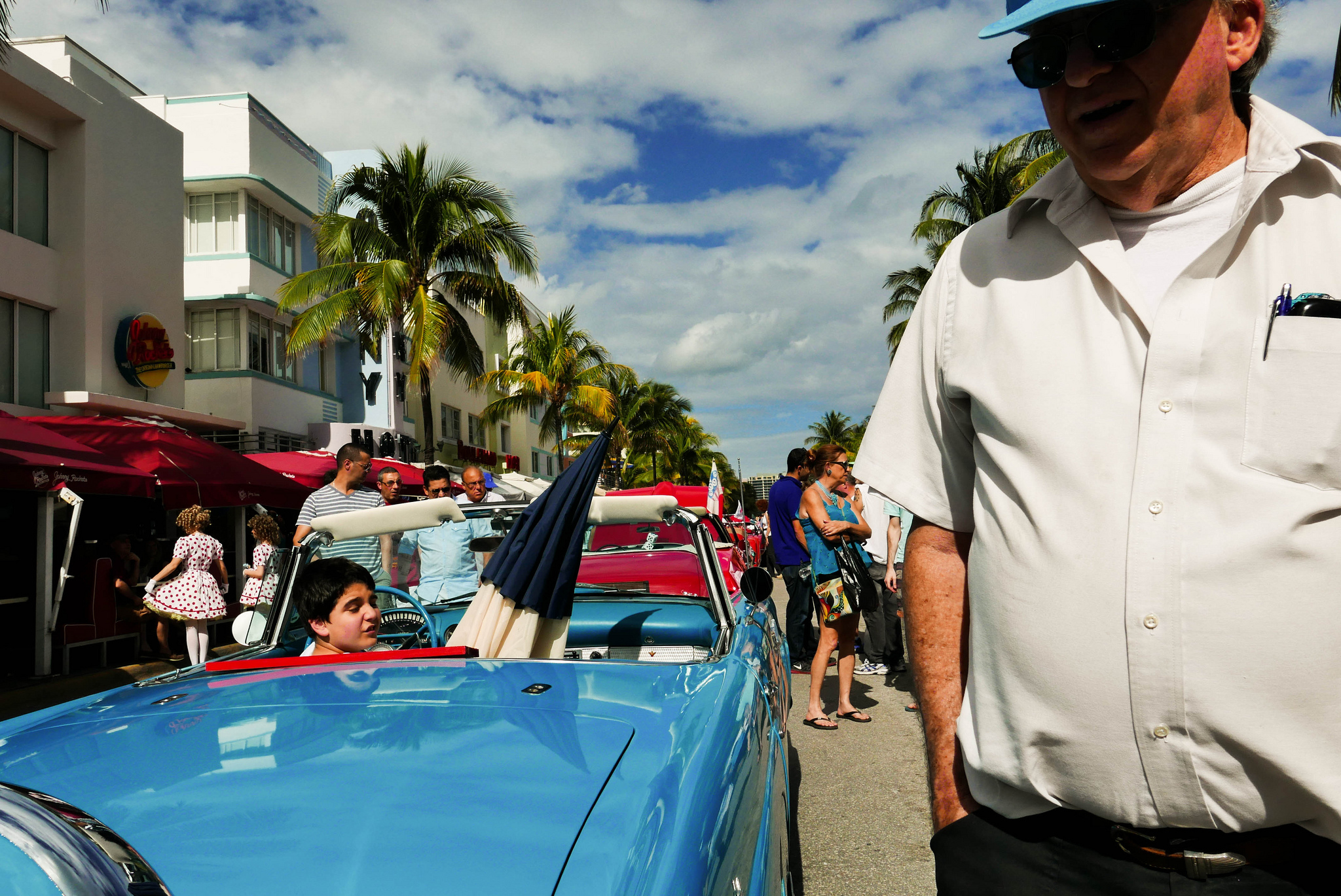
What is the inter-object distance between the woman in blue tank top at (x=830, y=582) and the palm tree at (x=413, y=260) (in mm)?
15189

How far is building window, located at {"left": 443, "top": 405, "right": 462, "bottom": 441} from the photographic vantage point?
3697cm

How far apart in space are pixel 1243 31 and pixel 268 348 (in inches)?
939

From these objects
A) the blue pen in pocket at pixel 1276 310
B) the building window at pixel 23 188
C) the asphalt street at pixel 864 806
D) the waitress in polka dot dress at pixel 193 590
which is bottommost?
the asphalt street at pixel 864 806

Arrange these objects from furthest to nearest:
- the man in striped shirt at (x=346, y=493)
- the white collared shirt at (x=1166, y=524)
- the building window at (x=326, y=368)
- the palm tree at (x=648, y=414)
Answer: the palm tree at (x=648, y=414) → the building window at (x=326, y=368) → the man in striped shirt at (x=346, y=493) → the white collared shirt at (x=1166, y=524)

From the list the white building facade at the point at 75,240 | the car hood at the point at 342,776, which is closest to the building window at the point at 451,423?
the white building facade at the point at 75,240

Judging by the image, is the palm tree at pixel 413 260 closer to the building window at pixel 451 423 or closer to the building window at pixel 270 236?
the building window at pixel 270 236

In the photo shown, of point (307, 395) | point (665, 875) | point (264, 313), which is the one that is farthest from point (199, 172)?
point (665, 875)

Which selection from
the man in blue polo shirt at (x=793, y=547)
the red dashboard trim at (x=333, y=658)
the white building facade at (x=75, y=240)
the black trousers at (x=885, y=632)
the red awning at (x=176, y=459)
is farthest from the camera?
the white building facade at (x=75, y=240)

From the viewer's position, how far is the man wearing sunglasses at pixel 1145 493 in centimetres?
112

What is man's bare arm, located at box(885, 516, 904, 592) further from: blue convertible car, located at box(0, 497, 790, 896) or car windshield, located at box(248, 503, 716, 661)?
blue convertible car, located at box(0, 497, 790, 896)

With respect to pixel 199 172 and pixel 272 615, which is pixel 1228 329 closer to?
pixel 272 615

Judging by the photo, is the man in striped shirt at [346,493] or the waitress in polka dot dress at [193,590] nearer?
the man in striped shirt at [346,493]

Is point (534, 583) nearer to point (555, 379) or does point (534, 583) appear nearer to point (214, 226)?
point (214, 226)

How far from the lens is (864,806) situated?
4656mm
